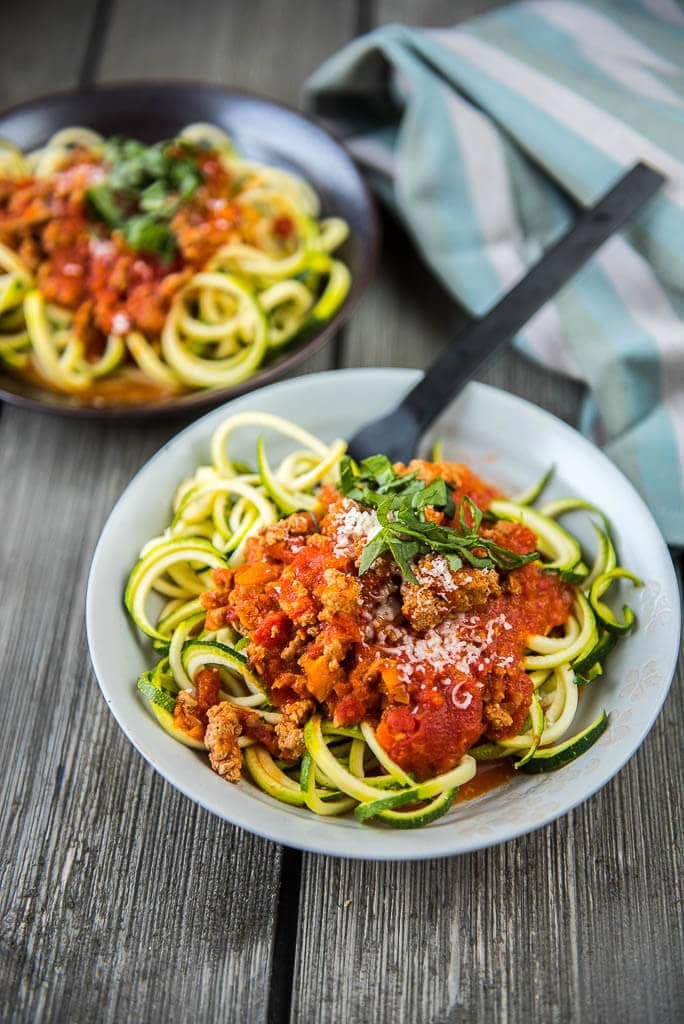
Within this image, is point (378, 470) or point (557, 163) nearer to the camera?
point (378, 470)

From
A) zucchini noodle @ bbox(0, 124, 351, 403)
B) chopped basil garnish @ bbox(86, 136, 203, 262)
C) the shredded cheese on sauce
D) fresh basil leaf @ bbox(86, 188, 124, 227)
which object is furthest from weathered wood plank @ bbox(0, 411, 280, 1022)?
fresh basil leaf @ bbox(86, 188, 124, 227)

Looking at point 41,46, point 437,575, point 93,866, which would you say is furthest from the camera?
point 41,46

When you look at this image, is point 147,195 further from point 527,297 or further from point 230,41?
point 230,41

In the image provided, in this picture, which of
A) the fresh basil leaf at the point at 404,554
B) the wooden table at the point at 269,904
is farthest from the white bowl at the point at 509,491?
the fresh basil leaf at the point at 404,554

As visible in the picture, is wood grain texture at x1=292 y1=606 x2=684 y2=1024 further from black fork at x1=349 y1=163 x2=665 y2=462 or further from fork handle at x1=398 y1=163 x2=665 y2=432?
fork handle at x1=398 y1=163 x2=665 y2=432

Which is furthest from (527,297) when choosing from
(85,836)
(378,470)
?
(85,836)

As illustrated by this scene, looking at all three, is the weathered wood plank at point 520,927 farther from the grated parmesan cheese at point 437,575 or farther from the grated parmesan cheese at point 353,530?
the grated parmesan cheese at point 353,530

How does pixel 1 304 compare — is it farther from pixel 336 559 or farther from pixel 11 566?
pixel 336 559
